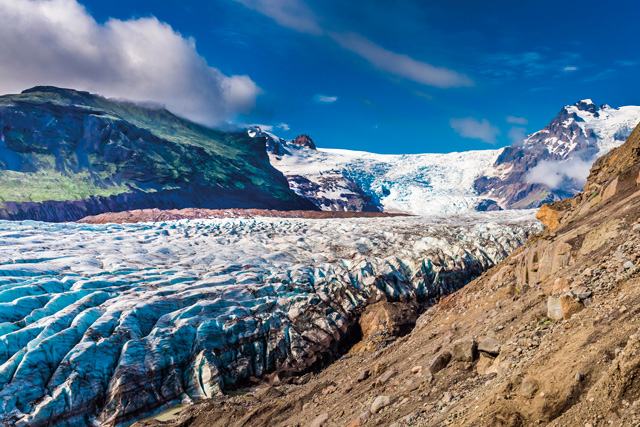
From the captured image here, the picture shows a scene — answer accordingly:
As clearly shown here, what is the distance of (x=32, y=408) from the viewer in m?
16.8

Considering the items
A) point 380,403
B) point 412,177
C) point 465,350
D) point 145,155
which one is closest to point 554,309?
point 465,350

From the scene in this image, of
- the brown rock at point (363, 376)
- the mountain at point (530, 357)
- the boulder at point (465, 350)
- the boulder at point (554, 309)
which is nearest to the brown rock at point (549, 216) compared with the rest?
the mountain at point (530, 357)

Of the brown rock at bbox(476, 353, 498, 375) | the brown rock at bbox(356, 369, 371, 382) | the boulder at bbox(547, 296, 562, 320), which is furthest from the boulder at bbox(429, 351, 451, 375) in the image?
the brown rock at bbox(356, 369, 371, 382)

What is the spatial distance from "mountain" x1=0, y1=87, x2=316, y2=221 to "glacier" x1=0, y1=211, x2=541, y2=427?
51.2m

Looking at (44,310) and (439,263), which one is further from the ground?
(44,310)

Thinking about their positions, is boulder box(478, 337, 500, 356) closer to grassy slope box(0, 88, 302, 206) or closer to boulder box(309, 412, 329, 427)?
boulder box(309, 412, 329, 427)

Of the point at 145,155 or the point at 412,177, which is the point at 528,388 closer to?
Answer: the point at 145,155

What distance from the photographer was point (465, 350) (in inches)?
352

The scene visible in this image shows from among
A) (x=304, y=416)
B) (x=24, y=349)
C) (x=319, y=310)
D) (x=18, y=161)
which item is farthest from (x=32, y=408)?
(x=18, y=161)

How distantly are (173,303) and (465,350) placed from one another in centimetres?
2093

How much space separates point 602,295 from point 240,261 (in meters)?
29.5

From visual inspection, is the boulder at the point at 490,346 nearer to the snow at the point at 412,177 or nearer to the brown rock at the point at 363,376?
the brown rock at the point at 363,376

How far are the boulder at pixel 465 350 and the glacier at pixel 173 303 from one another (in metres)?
→ 16.4

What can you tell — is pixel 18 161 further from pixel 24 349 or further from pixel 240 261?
pixel 24 349
